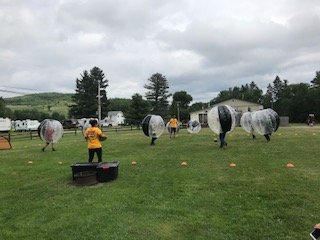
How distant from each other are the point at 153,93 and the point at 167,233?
11467 centimetres

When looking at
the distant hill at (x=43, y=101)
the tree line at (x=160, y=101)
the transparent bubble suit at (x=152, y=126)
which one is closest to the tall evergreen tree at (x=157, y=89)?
the tree line at (x=160, y=101)

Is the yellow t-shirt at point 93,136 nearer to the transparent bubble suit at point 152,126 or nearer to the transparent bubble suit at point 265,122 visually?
the transparent bubble suit at point 152,126

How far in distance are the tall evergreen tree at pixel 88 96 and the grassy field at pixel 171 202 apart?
8521cm

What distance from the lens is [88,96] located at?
3974 inches

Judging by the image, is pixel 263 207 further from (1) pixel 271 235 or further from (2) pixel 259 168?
(2) pixel 259 168

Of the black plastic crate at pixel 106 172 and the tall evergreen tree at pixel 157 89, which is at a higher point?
the tall evergreen tree at pixel 157 89

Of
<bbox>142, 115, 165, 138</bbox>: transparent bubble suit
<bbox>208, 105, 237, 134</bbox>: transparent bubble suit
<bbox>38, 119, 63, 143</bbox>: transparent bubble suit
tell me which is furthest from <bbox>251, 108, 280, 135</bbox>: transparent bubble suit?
<bbox>38, 119, 63, 143</bbox>: transparent bubble suit

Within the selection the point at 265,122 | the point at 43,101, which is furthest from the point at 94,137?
the point at 43,101

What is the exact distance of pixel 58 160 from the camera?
17.6m

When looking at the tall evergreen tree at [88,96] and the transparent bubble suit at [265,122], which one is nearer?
the transparent bubble suit at [265,122]

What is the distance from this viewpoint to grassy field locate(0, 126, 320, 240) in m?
7.43

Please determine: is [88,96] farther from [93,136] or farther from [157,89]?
[93,136]

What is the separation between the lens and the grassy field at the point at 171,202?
743 centimetres

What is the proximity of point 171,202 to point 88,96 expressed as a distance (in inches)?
3698
